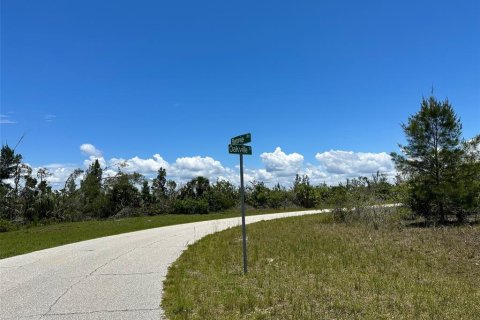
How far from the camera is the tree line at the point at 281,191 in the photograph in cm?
1812

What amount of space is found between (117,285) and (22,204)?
32.8 meters

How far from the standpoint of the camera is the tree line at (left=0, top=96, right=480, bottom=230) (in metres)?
18.1

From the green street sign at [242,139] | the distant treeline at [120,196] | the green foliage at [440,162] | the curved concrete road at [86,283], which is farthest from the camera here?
the distant treeline at [120,196]

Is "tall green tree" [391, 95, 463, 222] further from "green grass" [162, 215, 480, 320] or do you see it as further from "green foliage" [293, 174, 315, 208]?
"green foliage" [293, 174, 315, 208]

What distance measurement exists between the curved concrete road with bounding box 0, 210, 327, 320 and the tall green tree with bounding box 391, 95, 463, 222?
34.8 ft

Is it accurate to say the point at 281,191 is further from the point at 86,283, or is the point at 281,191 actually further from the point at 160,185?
the point at 86,283

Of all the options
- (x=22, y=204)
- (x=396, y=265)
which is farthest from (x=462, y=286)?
(x=22, y=204)

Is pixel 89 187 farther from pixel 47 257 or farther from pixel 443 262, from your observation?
pixel 443 262

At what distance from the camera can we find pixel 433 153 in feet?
60.1

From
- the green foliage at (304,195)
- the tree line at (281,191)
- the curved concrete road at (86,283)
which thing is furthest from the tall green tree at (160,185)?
the curved concrete road at (86,283)

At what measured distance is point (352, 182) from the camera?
2419 cm

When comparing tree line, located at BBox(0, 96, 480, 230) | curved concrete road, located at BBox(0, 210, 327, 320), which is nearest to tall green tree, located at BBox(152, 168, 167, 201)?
tree line, located at BBox(0, 96, 480, 230)

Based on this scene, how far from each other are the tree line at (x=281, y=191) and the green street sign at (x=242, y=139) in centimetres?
1140

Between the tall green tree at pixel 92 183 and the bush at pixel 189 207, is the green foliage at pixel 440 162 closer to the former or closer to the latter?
the bush at pixel 189 207
